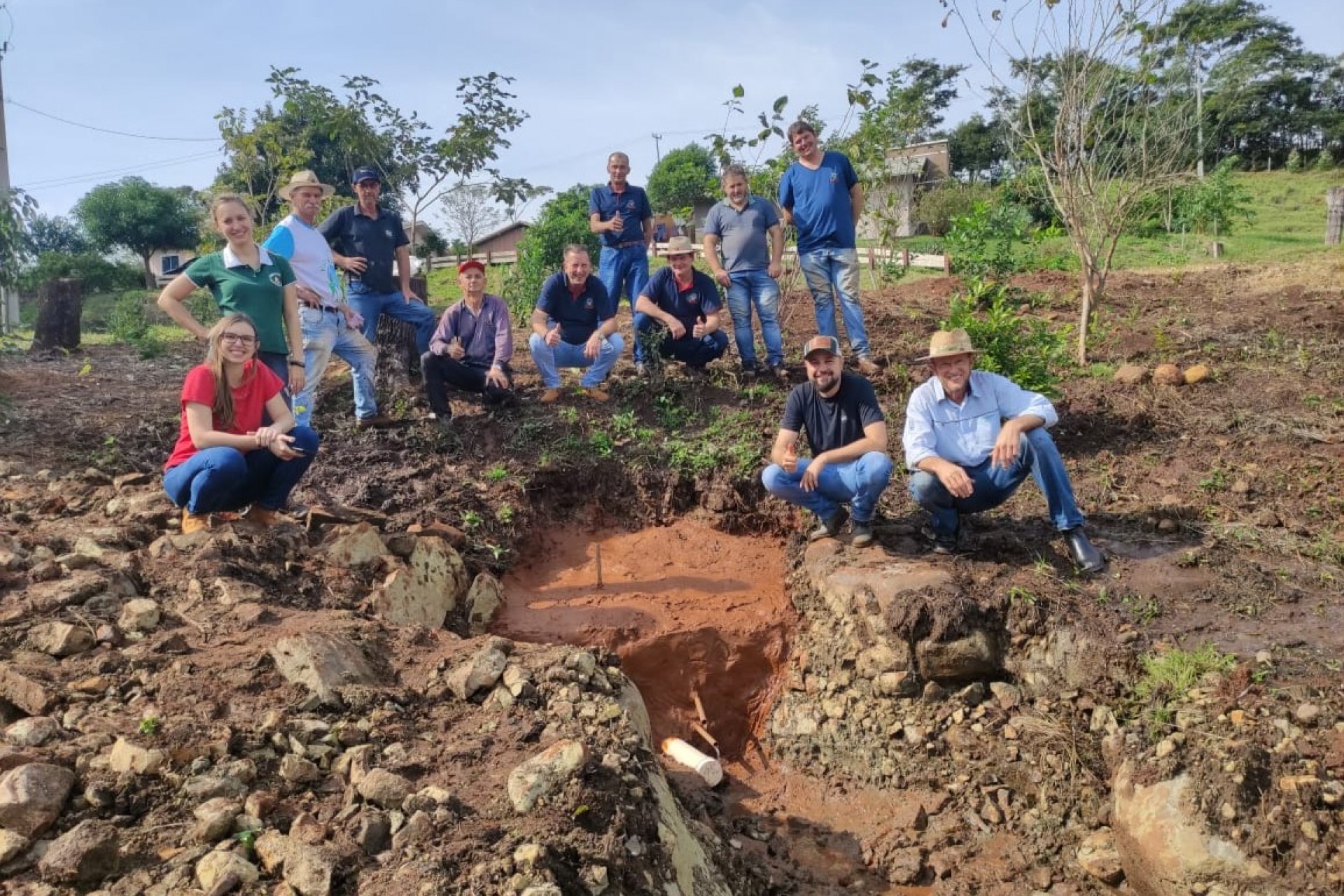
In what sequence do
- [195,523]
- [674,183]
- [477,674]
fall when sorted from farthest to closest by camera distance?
1. [674,183]
2. [195,523]
3. [477,674]

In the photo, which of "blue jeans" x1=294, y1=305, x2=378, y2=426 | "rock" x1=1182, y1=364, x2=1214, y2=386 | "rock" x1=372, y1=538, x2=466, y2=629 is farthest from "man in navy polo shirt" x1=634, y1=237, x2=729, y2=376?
"rock" x1=1182, y1=364, x2=1214, y2=386

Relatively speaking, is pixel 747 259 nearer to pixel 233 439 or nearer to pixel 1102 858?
pixel 233 439

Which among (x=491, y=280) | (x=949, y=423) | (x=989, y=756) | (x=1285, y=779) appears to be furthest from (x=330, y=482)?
(x=491, y=280)

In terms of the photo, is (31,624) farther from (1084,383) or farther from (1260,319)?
(1260,319)

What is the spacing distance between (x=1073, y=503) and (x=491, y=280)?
51.6 feet

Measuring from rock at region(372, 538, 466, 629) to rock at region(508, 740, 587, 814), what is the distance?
178cm

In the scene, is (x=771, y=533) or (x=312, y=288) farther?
(x=771, y=533)

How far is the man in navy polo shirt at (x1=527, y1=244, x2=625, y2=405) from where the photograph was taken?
6961mm

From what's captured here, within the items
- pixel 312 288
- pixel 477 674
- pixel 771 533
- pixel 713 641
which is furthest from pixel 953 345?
pixel 312 288

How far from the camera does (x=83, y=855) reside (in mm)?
2426

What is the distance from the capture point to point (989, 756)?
13.9 ft

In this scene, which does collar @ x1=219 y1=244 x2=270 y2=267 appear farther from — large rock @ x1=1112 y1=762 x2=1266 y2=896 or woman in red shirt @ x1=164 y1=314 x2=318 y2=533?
large rock @ x1=1112 y1=762 x2=1266 y2=896

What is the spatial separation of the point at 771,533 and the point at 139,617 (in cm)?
364

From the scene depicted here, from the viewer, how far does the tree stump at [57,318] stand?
34.9 ft
